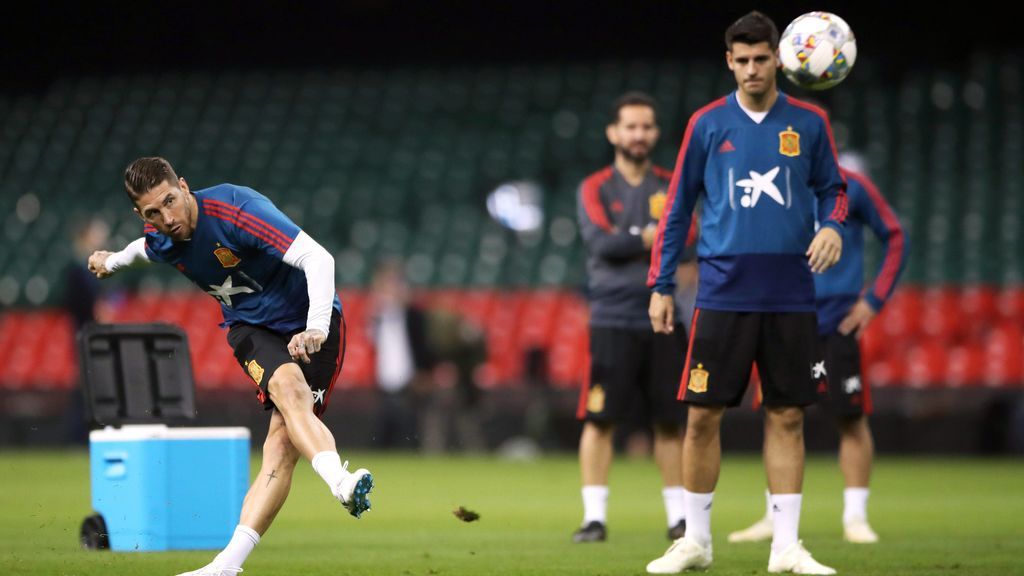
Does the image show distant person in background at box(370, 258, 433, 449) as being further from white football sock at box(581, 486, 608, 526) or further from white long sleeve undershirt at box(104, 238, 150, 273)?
white long sleeve undershirt at box(104, 238, 150, 273)

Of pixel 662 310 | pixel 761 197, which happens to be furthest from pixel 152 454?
pixel 761 197

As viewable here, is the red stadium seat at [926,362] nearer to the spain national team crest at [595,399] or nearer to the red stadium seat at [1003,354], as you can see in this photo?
the red stadium seat at [1003,354]

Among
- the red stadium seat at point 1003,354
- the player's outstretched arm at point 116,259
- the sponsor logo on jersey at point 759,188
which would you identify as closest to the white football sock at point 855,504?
the sponsor logo on jersey at point 759,188

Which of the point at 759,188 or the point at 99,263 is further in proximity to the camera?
the point at 99,263

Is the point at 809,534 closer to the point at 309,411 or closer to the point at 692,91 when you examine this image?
the point at 309,411

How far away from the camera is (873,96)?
22406mm

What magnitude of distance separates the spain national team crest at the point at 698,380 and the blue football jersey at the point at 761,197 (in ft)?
0.89

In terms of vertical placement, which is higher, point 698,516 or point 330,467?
point 330,467

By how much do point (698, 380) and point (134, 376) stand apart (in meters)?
3.02

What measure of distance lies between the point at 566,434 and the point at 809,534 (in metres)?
9.30

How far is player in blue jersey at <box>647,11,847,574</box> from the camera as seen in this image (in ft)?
20.9

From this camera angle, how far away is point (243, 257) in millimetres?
6074

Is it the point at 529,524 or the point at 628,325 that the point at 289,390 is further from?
the point at 529,524

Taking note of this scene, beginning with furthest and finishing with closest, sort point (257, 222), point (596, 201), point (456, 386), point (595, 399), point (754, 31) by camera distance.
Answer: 1. point (456, 386)
2. point (596, 201)
3. point (595, 399)
4. point (754, 31)
5. point (257, 222)
